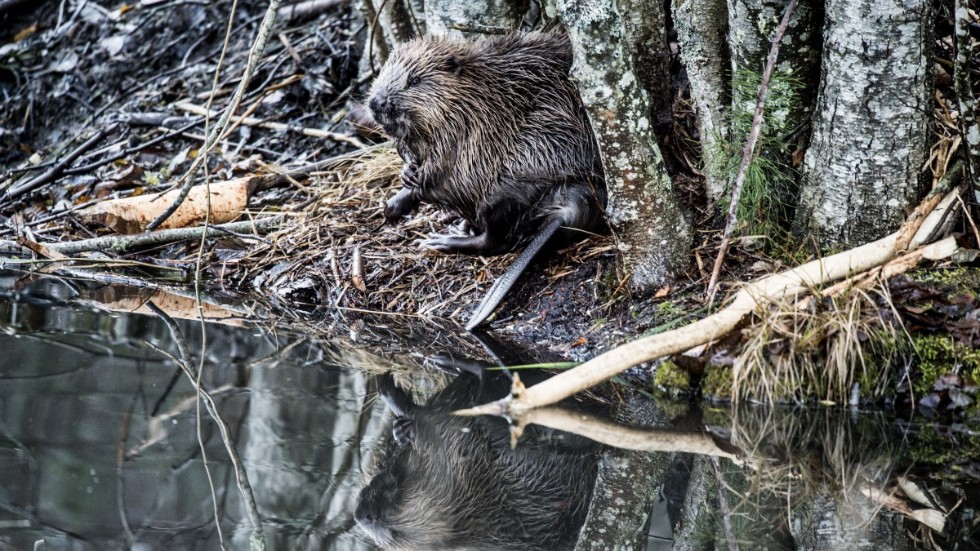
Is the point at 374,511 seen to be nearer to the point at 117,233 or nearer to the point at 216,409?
the point at 216,409

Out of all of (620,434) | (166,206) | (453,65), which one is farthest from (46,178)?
(620,434)

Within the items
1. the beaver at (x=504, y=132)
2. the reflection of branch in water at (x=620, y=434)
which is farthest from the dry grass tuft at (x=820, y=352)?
the beaver at (x=504, y=132)

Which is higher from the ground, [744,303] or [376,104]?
[376,104]

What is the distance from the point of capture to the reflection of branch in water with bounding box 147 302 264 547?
2.18 m

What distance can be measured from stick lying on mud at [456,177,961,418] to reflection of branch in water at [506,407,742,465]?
52 millimetres

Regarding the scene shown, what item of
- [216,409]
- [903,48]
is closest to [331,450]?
[216,409]

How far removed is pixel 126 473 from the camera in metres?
2.38

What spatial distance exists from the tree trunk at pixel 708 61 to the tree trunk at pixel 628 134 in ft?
0.70

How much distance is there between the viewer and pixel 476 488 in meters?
2.47

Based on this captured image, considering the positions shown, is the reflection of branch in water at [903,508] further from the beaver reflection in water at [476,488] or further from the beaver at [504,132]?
the beaver at [504,132]

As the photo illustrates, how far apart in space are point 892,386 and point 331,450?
1568 mm

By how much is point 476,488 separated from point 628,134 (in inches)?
52.2

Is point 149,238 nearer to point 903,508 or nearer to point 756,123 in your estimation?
point 756,123

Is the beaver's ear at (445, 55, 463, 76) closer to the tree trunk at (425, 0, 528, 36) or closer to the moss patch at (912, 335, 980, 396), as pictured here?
the tree trunk at (425, 0, 528, 36)
